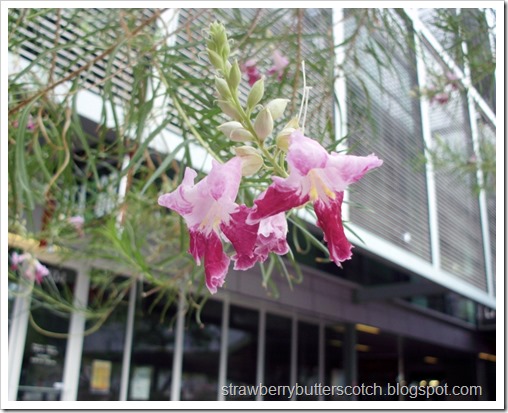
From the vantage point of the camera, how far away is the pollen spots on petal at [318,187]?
1.15 feet

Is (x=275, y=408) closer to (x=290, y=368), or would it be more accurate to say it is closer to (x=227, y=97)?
(x=227, y=97)

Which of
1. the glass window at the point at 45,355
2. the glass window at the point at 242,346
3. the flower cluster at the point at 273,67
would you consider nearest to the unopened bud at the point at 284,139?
the flower cluster at the point at 273,67

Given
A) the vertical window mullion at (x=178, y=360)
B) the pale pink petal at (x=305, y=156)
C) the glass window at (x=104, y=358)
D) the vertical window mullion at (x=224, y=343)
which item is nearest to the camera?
the pale pink petal at (x=305, y=156)

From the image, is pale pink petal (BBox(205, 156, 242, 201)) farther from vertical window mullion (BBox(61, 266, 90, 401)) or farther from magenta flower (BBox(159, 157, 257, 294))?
vertical window mullion (BBox(61, 266, 90, 401))

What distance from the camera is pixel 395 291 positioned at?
6.00 metres

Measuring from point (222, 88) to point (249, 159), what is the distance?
0.05 metres

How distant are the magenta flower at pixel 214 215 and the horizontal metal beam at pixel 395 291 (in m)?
5.13

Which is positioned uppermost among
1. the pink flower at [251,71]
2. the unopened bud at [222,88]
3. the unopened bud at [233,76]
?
the pink flower at [251,71]

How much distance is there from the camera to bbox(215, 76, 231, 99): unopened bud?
1.22 feet

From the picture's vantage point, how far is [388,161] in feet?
12.8

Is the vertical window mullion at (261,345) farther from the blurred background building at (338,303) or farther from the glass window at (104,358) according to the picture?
the glass window at (104,358)

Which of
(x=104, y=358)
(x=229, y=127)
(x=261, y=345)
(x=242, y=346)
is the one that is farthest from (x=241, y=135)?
(x=261, y=345)

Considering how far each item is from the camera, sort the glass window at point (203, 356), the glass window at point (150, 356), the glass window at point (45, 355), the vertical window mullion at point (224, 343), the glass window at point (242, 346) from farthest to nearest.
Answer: the glass window at point (242, 346) < the vertical window mullion at point (224, 343) < the glass window at point (203, 356) < the glass window at point (150, 356) < the glass window at point (45, 355)

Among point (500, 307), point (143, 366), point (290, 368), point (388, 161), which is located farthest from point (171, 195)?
point (290, 368)
